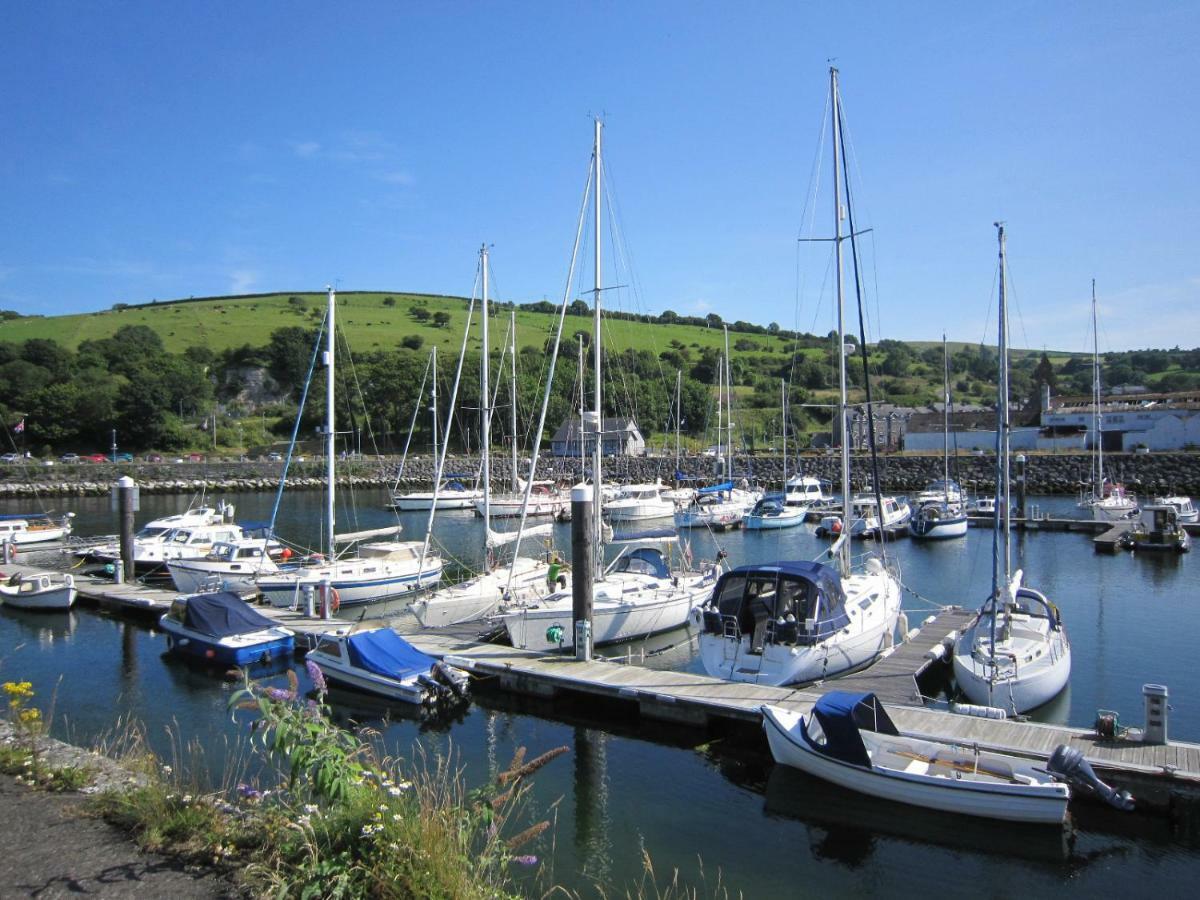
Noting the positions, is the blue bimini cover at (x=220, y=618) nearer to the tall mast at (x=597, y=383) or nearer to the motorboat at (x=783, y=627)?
the tall mast at (x=597, y=383)

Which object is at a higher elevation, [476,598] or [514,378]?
[514,378]

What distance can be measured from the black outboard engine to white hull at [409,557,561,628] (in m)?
14.2

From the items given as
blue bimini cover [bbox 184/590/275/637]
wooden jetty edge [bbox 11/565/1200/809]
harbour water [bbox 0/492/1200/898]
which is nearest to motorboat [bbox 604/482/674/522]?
harbour water [bbox 0/492/1200/898]

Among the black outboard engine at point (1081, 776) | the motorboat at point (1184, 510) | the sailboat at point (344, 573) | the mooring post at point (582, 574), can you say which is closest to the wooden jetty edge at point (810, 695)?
the black outboard engine at point (1081, 776)

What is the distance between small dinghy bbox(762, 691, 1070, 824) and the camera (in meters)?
12.7

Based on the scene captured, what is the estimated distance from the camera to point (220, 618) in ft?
75.8

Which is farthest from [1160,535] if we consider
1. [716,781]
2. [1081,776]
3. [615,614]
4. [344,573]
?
[344,573]

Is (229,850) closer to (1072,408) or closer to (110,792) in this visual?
(110,792)

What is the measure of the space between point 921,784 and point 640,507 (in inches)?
1754

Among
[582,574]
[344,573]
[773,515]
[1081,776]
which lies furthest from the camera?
[773,515]

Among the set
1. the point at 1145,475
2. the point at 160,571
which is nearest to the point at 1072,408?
the point at 1145,475

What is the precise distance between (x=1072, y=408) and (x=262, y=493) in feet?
309

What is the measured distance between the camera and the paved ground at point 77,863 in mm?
8227

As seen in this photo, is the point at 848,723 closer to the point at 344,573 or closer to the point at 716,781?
the point at 716,781
